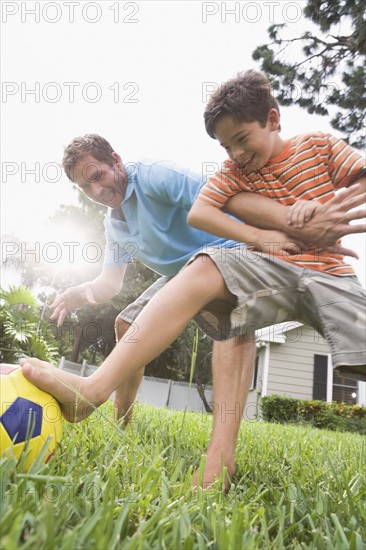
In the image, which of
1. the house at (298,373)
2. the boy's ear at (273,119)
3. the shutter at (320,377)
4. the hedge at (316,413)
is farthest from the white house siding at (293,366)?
the boy's ear at (273,119)

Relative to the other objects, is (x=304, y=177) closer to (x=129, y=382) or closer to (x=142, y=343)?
(x=142, y=343)

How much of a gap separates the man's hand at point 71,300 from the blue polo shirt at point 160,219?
403mm

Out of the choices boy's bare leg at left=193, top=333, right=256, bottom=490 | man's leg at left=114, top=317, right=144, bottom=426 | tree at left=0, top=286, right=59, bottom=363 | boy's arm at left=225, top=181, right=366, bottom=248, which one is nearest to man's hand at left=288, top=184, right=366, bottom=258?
boy's arm at left=225, top=181, right=366, bottom=248

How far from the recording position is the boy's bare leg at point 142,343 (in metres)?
1.49

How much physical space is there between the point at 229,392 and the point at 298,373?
1171 cm

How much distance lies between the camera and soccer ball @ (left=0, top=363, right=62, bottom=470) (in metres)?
1.29

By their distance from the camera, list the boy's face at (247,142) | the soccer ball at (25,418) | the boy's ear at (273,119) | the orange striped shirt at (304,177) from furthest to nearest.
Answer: the boy's ear at (273,119) < the boy's face at (247,142) < the orange striped shirt at (304,177) < the soccer ball at (25,418)

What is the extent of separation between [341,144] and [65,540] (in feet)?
5.27

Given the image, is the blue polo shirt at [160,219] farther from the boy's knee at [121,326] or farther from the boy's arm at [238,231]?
the boy's arm at [238,231]

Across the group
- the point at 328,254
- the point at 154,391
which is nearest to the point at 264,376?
the point at 154,391

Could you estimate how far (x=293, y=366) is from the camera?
13.2 metres

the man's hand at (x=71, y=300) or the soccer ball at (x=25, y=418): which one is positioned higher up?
the man's hand at (x=71, y=300)

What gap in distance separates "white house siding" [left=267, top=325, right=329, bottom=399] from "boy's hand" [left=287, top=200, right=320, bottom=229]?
11.5 metres

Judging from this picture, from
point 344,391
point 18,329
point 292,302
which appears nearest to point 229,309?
point 292,302
